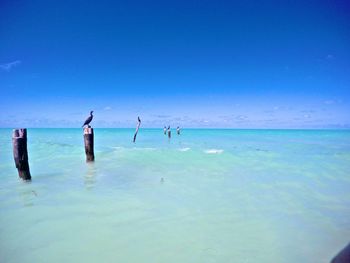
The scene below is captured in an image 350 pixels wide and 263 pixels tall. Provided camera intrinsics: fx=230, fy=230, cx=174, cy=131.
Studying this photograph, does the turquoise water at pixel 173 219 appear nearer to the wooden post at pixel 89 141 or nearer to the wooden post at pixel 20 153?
the wooden post at pixel 20 153

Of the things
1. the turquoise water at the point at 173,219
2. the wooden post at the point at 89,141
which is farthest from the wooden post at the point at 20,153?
the wooden post at the point at 89,141

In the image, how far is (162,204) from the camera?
245 inches

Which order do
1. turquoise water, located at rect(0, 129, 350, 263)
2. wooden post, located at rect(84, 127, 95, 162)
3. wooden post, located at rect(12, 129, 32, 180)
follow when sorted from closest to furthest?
turquoise water, located at rect(0, 129, 350, 263)
wooden post, located at rect(12, 129, 32, 180)
wooden post, located at rect(84, 127, 95, 162)

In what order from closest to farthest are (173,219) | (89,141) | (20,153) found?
(173,219) < (20,153) < (89,141)

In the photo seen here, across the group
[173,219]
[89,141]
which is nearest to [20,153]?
[89,141]

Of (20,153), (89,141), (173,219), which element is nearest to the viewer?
(173,219)

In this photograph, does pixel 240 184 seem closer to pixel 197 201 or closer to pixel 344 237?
pixel 197 201

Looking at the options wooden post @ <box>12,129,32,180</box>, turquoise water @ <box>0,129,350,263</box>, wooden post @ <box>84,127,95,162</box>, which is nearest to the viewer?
turquoise water @ <box>0,129,350,263</box>

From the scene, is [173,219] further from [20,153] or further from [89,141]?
[89,141]

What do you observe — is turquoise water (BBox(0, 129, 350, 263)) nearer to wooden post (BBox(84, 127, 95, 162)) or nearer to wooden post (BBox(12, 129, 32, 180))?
wooden post (BBox(12, 129, 32, 180))

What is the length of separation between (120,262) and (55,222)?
2.25 meters

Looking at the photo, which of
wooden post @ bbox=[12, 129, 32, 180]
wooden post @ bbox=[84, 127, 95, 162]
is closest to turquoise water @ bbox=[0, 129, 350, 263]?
wooden post @ bbox=[12, 129, 32, 180]

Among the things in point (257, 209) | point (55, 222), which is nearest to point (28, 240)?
point (55, 222)

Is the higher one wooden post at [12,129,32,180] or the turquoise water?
wooden post at [12,129,32,180]
